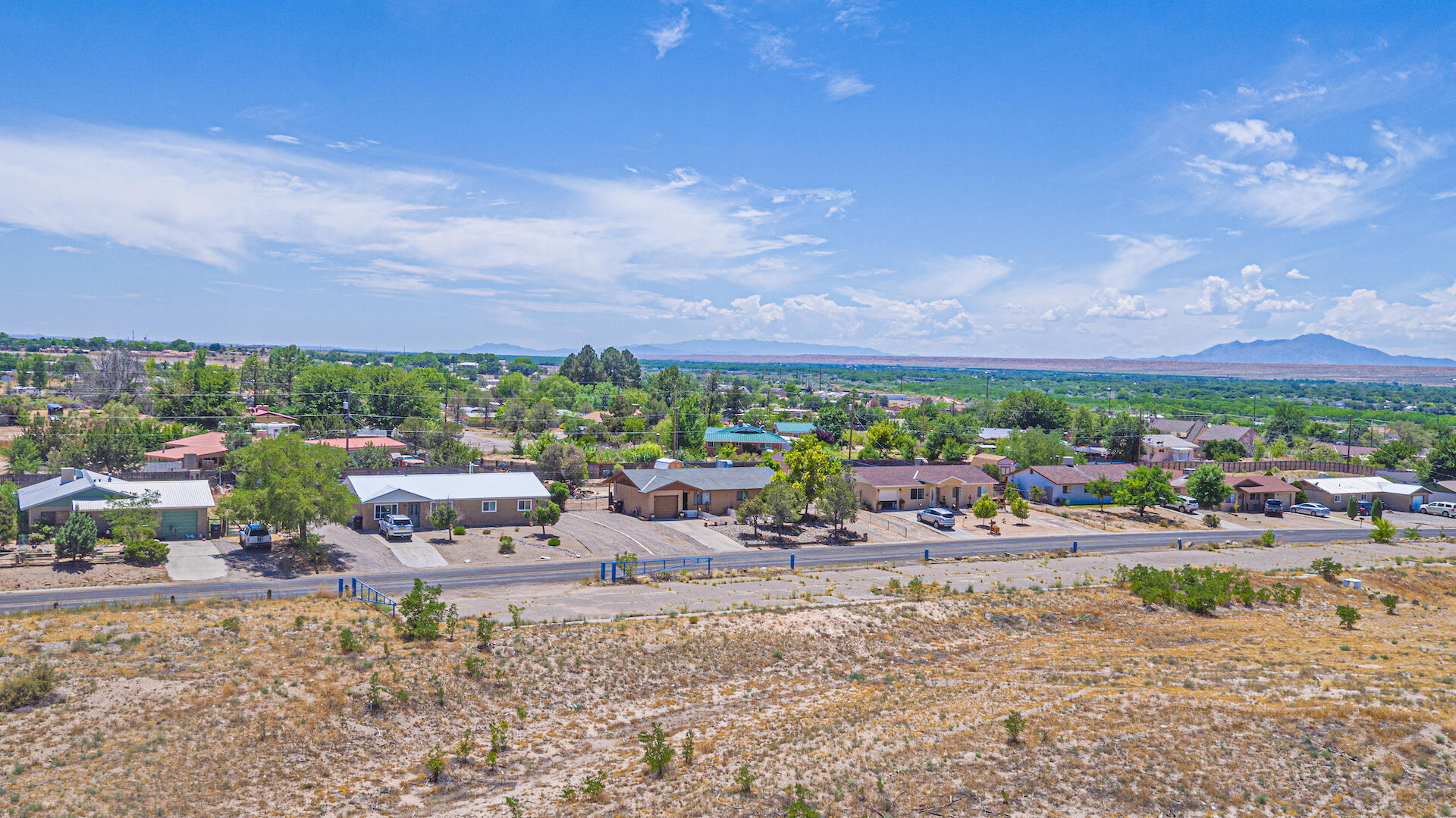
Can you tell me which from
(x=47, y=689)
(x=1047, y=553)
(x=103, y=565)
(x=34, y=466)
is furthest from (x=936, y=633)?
(x=34, y=466)

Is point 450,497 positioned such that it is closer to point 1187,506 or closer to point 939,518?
point 939,518

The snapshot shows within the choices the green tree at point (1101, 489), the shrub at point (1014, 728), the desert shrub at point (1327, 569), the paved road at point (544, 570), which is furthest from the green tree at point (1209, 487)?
the shrub at point (1014, 728)

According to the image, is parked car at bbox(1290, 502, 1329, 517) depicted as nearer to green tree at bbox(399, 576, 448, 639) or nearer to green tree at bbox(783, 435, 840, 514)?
green tree at bbox(783, 435, 840, 514)

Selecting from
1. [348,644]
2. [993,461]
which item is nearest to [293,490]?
[348,644]

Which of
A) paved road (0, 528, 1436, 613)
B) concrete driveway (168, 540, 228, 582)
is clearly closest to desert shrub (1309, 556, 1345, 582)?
paved road (0, 528, 1436, 613)

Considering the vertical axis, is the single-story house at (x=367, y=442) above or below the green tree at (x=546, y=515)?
above

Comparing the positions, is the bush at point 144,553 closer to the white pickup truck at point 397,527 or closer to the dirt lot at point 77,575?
the dirt lot at point 77,575
